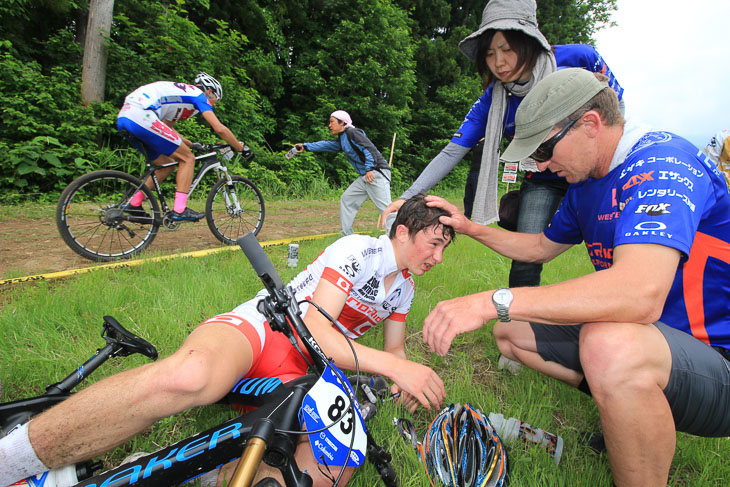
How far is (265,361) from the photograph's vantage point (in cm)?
205

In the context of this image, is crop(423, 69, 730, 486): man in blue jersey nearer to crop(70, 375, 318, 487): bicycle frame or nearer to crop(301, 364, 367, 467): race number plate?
crop(301, 364, 367, 467): race number plate

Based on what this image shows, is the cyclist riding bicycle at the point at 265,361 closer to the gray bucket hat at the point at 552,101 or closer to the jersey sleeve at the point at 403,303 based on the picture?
the jersey sleeve at the point at 403,303

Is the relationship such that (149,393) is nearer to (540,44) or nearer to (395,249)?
(395,249)

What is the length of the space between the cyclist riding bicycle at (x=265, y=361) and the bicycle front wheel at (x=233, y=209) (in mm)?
3443

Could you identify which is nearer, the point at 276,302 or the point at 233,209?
the point at 276,302

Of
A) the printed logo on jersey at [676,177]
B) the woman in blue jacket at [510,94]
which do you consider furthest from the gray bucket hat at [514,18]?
the printed logo on jersey at [676,177]

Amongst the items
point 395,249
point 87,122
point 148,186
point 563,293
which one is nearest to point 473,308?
point 563,293

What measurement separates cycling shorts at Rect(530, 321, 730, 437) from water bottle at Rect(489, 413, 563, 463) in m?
0.56

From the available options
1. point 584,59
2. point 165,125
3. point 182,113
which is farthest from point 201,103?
point 584,59

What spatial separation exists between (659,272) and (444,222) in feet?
3.75

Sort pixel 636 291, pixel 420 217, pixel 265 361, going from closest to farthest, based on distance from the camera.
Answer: pixel 636 291 → pixel 265 361 → pixel 420 217

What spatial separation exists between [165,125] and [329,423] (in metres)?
4.76

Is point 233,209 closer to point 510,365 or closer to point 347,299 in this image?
point 347,299

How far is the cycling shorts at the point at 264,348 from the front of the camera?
200cm
